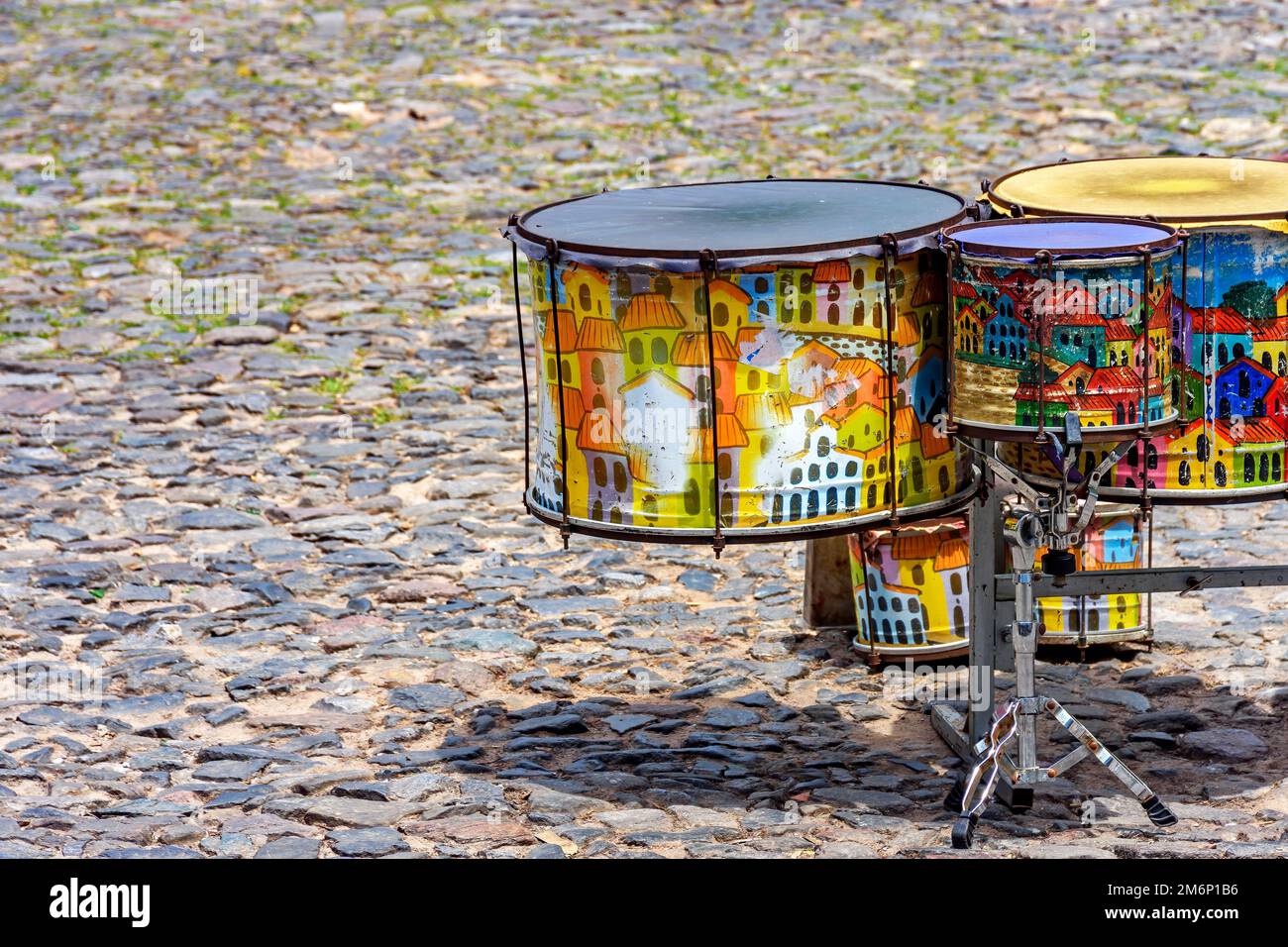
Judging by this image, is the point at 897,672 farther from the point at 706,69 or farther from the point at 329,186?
the point at 706,69

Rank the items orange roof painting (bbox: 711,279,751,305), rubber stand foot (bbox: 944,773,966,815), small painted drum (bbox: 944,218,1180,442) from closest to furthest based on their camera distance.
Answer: small painted drum (bbox: 944,218,1180,442)
orange roof painting (bbox: 711,279,751,305)
rubber stand foot (bbox: 944,773,966,815)

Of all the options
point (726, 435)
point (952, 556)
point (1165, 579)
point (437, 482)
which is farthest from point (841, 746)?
point (437, 482)

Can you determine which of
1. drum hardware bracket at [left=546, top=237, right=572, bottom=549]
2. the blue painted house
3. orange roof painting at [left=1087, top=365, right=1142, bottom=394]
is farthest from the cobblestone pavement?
orange roof painting at [left=1087, top=365, right=1142, bottom=394]

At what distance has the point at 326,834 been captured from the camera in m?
5.71

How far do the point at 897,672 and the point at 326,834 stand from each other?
7.71ft

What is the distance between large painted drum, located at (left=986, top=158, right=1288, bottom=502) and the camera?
5.60m

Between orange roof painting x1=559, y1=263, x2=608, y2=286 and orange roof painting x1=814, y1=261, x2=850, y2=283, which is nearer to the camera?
orange roof painting x1=814, y1=261, x2=850, y2=283

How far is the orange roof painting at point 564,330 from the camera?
5.68 metres

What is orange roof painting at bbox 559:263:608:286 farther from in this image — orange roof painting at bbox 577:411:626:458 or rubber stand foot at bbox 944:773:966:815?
rubber stand foot at bbox 944:773:966:815

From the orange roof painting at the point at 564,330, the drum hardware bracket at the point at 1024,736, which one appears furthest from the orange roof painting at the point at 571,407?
the drum hardware bracket at the point at 1024,736

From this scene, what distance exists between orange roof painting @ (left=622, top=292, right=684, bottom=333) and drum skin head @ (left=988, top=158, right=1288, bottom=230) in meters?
1.25

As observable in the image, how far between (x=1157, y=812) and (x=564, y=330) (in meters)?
2.30

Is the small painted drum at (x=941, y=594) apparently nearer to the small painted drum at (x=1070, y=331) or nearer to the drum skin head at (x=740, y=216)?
the drum skin head at (x=740, y=216)

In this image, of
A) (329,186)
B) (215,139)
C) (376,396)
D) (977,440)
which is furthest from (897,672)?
(215,139)
